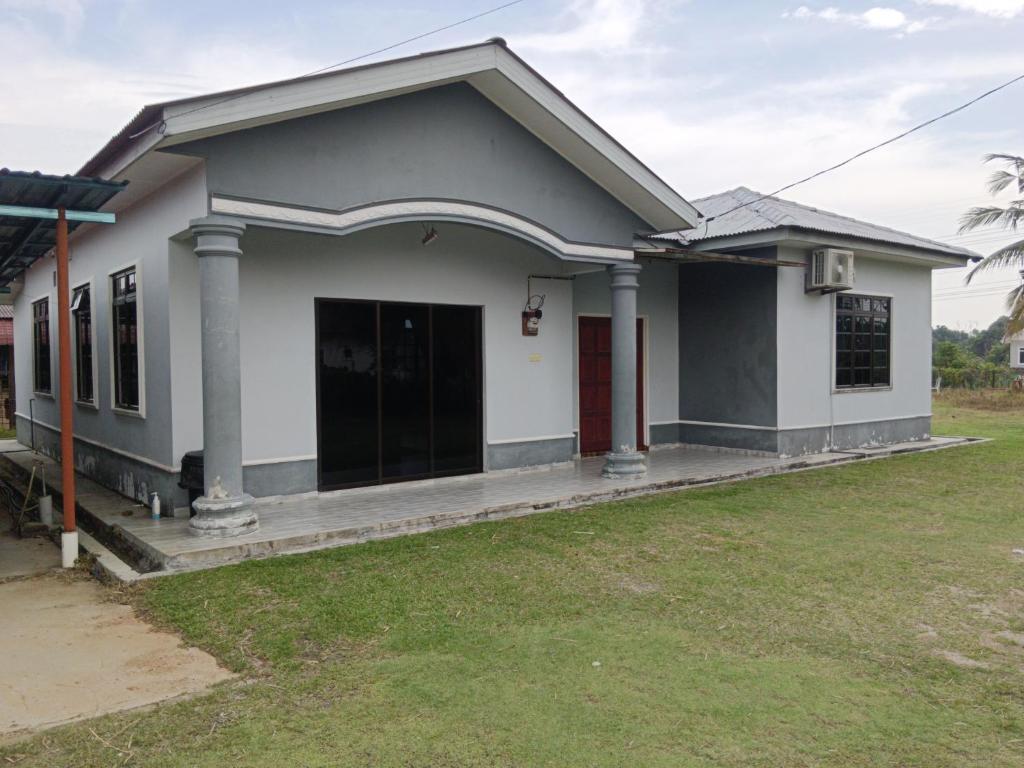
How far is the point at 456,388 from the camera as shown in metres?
9.40

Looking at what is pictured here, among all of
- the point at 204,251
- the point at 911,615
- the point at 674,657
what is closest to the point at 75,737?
the point at 674,657

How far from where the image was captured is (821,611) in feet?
16.3

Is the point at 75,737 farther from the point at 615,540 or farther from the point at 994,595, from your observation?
the point at 994,595

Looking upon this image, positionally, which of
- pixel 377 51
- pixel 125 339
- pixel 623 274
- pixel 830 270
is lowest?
pixel 125 339

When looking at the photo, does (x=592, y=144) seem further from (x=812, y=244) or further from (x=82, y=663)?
(x=82, y=663)

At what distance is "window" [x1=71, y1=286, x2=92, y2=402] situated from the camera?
1009 cm

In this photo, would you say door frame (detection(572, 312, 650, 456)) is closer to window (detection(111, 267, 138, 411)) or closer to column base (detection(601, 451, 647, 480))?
column base (detection(601, 451, 647, 480))

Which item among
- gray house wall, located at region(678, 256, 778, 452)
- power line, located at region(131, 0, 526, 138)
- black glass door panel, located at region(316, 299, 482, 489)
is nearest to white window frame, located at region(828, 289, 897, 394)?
gray house wall, located at region(678, 256, 778, 452)

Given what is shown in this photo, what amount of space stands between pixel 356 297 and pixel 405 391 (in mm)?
1214

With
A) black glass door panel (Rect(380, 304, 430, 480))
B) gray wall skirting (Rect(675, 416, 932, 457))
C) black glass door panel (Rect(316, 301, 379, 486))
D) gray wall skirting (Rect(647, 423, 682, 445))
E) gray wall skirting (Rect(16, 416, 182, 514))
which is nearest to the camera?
gray wall skirting (Rect(16, 416, 182, 514))

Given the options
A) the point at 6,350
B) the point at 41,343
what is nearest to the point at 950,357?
the point at 41,343

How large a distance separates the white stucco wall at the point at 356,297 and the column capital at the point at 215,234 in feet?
3.56

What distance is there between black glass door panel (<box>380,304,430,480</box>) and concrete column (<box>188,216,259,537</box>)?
2.31m

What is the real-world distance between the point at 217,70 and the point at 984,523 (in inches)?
451
